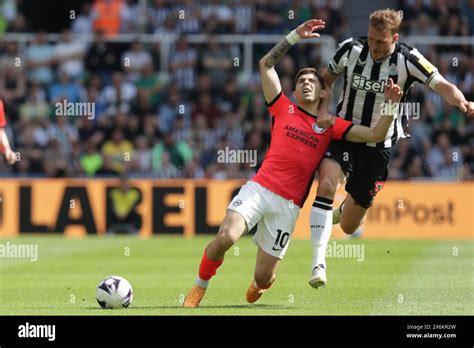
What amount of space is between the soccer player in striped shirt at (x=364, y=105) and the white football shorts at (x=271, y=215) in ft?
1.14

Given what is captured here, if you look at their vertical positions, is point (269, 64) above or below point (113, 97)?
above

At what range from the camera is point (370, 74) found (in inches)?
494

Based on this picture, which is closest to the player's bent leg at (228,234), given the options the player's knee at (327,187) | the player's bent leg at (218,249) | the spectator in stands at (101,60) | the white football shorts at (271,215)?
the player's bent leg at (218,249)

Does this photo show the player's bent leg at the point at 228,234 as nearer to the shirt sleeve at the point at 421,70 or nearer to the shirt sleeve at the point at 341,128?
the shirt sleeve at the point at 341,128

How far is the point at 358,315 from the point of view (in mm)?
10938

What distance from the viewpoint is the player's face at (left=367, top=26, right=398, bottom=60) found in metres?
11.9

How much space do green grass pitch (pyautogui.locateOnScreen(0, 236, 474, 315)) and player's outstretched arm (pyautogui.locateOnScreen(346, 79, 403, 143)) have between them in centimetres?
169

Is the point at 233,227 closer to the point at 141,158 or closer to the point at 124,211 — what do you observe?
the point at 124,211

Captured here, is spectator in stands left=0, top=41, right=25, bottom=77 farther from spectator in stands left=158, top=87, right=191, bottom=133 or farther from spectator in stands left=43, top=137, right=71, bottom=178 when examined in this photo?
spectator in stands left=158, top=87, right=191, bottom=133

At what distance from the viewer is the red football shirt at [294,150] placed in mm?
11930
